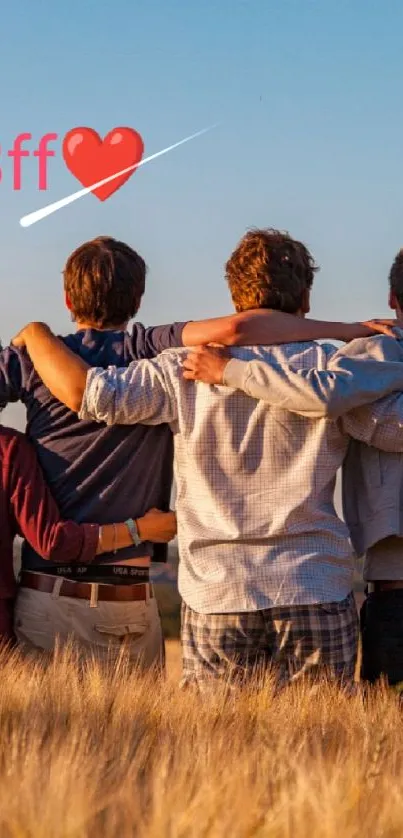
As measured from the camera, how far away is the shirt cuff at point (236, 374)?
18.0 feet

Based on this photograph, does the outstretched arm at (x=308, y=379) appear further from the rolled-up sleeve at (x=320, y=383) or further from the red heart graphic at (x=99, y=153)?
the red heart graphic at (x=99, y=153)

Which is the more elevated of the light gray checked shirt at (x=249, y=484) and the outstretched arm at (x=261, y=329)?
the outstretched arm at (x=261, y=329)

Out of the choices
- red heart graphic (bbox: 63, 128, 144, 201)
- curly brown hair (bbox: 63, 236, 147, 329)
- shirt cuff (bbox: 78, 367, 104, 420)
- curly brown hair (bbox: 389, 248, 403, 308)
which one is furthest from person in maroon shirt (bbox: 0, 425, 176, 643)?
red heart graphic (bbox: 63, 128, 144, 201)

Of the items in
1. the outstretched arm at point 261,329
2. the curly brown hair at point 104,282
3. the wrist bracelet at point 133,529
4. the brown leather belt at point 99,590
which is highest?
the curly brown hair at point 104,282

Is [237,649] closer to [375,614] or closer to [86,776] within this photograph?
[375,614]

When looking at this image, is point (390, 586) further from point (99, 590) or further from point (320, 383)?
point (99, 590)

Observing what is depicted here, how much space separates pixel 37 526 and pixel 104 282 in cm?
101

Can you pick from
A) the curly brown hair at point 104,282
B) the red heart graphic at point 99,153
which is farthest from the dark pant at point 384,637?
the red heart graphic at point 99,153

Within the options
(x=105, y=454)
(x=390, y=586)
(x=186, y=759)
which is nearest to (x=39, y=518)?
(x=105, y=454)

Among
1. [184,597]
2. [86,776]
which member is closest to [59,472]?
[184,597]

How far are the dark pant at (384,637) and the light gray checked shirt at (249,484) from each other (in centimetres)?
18

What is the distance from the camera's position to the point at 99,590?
584 cm

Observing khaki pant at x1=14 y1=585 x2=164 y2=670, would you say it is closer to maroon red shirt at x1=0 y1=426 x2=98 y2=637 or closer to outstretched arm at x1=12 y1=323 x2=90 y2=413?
maroon red shirt at x1=0 y1=426 x2=98 y2=637

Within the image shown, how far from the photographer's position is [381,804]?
13.9 feet
